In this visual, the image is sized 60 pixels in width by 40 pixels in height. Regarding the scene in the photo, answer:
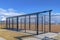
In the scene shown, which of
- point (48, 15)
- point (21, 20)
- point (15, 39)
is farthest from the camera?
point (21, 20)

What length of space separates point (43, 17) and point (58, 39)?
223 inches

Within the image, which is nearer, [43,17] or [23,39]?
[23,39]

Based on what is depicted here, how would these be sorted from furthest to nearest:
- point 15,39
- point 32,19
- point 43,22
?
1. point 32,19
2. point 43,22
3. point 15,39

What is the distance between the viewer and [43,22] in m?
16.6

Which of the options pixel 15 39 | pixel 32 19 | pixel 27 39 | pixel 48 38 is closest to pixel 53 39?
pixel 48 38

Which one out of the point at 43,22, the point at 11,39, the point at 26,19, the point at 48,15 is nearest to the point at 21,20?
the point at 26,19

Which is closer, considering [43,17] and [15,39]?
[15,39]

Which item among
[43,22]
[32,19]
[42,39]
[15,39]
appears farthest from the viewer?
[32,19]

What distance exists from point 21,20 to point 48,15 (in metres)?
6.63

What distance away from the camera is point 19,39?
11.0 meters

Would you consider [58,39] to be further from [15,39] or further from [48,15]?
[48,15]

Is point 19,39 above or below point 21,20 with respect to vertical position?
below

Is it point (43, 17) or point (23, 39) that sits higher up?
point (43, 17)

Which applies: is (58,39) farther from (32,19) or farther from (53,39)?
(32,19)
